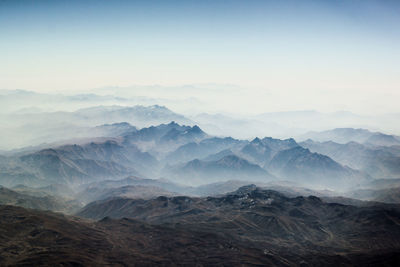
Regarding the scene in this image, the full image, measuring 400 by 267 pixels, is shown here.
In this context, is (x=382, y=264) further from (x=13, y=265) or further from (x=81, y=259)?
(x=13, y=265)

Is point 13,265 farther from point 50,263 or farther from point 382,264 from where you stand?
point 382,264

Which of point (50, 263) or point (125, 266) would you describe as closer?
point (50, 263)

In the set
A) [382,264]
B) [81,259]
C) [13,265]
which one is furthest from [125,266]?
[382,264]

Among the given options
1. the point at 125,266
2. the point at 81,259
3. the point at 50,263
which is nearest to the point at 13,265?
the point at 50,263

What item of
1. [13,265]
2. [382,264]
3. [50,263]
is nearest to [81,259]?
[50,263]

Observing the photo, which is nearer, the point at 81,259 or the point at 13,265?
the point at 13,265

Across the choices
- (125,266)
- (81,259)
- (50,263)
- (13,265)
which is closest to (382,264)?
(125,266)

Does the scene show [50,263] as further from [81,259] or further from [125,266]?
[125,266]
